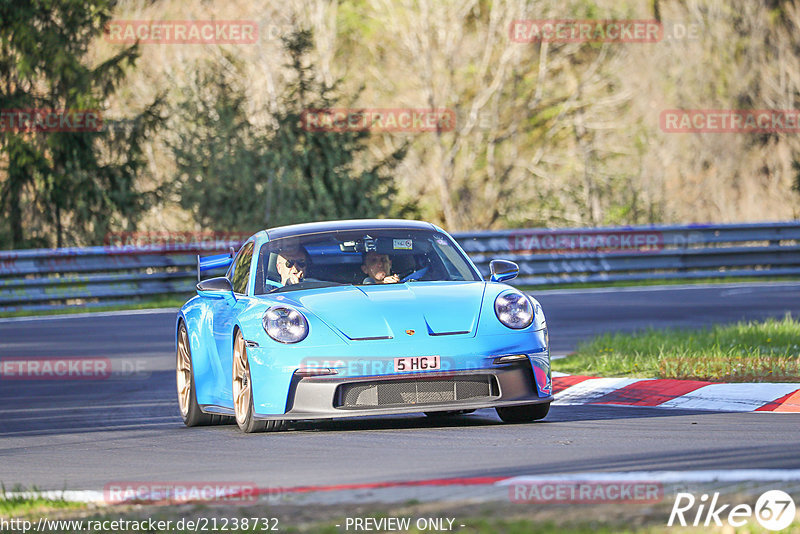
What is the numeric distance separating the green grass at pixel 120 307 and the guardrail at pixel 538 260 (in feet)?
0.39

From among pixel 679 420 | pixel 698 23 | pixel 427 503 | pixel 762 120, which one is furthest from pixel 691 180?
pixel 427 503

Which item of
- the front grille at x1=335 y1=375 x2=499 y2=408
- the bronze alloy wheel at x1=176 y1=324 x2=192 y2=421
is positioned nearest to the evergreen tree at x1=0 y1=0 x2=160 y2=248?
the bronze alloy wheel at x1=176 y1=324 x2=192 y2=421

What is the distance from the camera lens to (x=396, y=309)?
8.42m

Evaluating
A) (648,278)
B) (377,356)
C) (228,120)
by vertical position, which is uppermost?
(228,120)

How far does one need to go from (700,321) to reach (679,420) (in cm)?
838

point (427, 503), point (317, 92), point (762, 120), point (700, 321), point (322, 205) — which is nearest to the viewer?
point (427, 503)

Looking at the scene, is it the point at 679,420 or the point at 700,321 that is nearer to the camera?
the point at 679,420

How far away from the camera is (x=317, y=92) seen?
1146 inches

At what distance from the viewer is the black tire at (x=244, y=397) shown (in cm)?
859

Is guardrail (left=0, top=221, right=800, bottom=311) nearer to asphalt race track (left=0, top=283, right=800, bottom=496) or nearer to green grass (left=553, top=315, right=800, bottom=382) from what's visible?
asphalt race track (left=0, top=283, right=800, bottom=496)

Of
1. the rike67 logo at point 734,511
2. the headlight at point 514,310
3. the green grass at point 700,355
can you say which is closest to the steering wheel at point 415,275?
the headlight at point 514,310

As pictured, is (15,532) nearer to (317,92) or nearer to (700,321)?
(700,321)

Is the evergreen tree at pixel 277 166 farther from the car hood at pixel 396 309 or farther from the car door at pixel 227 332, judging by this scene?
the car hood at pixel 396 309

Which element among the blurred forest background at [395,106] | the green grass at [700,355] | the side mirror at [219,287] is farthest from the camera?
the blurred forest background at [395,106]
